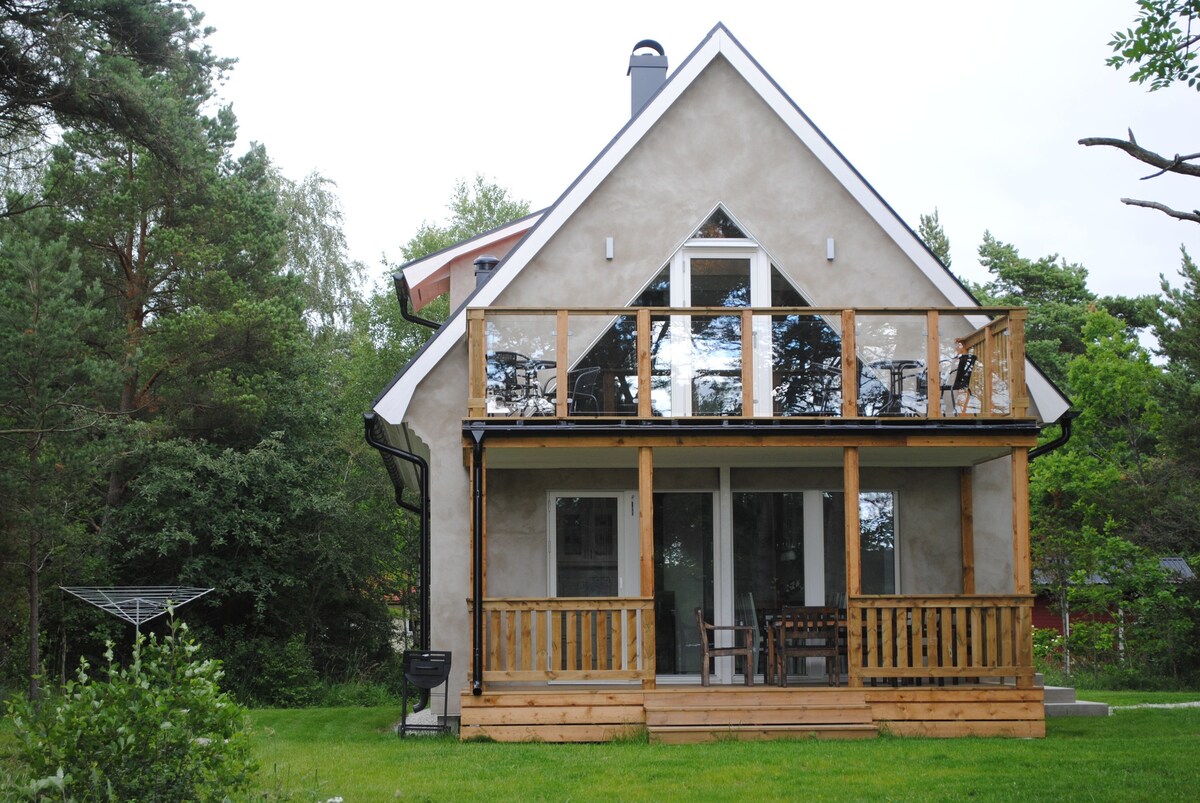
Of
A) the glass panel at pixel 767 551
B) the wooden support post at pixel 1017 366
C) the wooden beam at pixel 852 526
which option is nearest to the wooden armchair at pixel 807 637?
the wooden beam at pixel 852 526

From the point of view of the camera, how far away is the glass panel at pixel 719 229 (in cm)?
1369

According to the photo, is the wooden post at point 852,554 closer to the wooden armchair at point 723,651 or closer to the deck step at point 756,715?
the deck step at point 756,715

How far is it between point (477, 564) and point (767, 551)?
346 cm

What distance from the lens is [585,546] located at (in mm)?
13391

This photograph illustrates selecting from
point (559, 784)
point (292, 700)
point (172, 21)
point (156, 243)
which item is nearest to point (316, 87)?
point (156, 243)

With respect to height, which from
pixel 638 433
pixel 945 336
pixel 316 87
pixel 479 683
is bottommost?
pixel 479 683

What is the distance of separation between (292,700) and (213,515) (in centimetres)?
336

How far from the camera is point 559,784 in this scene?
863 cm

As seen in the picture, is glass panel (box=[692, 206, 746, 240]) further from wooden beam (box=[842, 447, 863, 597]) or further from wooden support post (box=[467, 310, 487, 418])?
wooden support post (box=[467, 310, 487, 418])

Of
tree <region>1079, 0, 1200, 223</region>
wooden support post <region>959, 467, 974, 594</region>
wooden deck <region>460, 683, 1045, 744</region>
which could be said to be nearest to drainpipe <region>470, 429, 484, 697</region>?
wooden deck <region>460, 683, 1045, 744</region>

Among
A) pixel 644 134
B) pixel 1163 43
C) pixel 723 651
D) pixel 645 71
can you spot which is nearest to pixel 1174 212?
pixel 1163 43

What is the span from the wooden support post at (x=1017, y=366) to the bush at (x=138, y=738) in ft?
26.7

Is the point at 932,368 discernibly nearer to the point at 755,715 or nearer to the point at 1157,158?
the point at 755,715

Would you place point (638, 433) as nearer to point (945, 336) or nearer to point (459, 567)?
point (459, 567)
